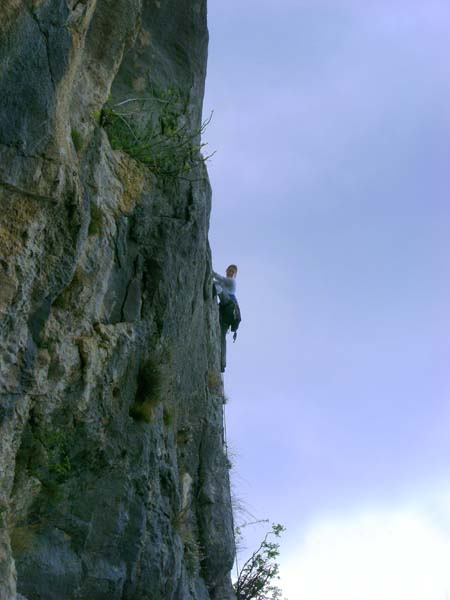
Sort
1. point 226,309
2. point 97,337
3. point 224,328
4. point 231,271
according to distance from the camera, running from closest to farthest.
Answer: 1. point 97,337
2. point 226,309
3. point 224,328
4. point 231,271

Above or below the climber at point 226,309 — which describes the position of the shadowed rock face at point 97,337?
below

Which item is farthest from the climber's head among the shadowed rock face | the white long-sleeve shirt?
the shadowed rock face

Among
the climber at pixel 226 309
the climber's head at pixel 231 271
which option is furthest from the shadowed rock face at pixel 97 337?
the climber's head at pixel 231 271

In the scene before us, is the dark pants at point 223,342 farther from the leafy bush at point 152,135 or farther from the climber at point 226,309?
the leafy bush at point 152,135

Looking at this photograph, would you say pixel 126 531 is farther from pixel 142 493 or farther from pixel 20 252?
pixel 20 252

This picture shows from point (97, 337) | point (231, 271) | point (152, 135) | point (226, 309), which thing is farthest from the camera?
point (231, 271)

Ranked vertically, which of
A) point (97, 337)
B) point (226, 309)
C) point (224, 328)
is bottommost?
point (97, 337)

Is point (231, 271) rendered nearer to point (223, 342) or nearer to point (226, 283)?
point (226, 283)

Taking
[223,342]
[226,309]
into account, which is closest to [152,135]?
[226,309]

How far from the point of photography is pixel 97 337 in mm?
8281

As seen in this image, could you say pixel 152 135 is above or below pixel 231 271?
below

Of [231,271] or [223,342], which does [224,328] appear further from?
[231,271]

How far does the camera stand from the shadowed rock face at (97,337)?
6.52 meters

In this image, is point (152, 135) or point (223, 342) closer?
point (152, 135)
